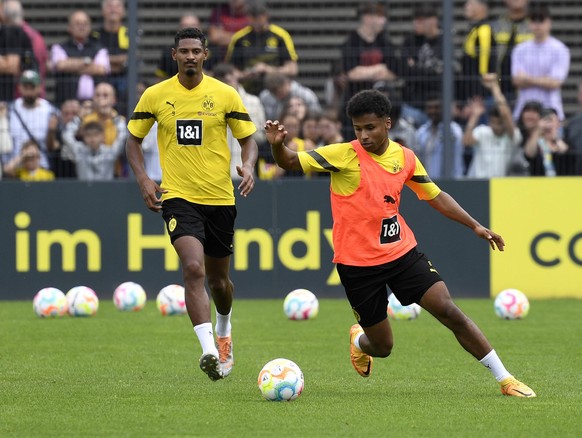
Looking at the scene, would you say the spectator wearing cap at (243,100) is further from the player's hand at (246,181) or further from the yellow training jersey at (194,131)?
the player's hand at (246,181)

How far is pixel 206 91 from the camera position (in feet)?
32.1

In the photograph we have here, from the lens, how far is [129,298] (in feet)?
48.8

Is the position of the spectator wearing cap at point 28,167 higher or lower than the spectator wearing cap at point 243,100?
lower

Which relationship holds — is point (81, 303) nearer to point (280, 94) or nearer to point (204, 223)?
point (280, 94)

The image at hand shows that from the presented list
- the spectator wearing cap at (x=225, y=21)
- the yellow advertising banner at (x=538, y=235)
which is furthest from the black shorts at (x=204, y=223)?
the yellow advertising banner at (x=538, y=235)

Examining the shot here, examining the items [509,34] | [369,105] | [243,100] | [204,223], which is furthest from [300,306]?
[369,105]

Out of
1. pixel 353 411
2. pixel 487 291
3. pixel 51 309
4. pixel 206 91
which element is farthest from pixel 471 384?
pixel 487 291

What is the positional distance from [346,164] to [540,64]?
8.37 metres

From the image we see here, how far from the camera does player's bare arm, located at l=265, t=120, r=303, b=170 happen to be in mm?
8125

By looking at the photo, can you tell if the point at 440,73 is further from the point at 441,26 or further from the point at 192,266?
the point at 192,266

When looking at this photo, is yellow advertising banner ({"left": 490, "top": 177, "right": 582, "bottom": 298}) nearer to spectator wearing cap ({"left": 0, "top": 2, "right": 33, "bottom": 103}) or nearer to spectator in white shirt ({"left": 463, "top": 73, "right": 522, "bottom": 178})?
spectator in white shirt ({"left": 463, "top": 73, "right": 522, "bottom": 178})

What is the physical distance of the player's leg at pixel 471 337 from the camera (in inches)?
333

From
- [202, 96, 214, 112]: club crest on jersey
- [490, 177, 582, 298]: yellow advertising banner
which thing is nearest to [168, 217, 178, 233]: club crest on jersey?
[202, 96, 214, 112]: club crest on jersey

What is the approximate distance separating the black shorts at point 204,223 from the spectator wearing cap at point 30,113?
22.4 ft
